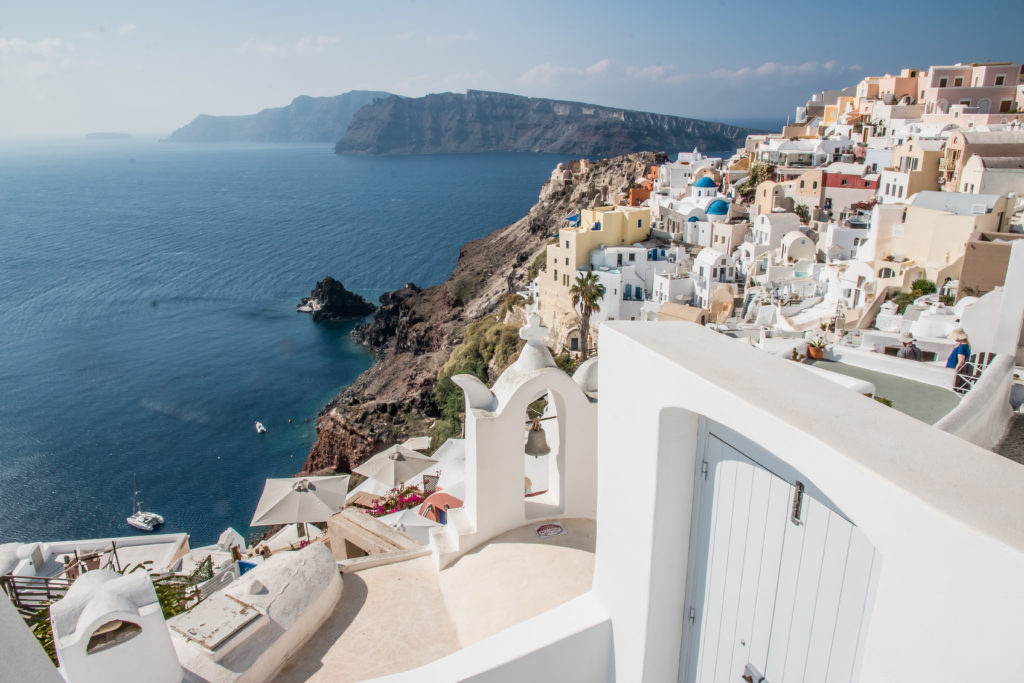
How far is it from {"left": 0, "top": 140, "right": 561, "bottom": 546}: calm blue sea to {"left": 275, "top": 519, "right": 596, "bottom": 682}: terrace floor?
2466 cm

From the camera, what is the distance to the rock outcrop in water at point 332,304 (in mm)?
56844

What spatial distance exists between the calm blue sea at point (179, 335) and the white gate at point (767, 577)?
28.4 meters

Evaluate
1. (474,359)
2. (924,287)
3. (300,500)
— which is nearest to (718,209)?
(474,359)

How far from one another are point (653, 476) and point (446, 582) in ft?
11.9

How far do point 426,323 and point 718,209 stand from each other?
23.1 metres

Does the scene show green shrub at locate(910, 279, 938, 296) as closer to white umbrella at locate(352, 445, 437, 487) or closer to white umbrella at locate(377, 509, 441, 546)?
white umbrella at locate(352, 445, 437, 487)

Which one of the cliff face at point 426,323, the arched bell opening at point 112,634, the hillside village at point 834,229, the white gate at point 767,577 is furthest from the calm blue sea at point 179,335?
the white gate at point 767,577

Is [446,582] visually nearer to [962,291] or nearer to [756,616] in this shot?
[756,616]

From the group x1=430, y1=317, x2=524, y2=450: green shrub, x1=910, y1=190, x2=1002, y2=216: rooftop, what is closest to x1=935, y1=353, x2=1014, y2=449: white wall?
x1=910, y1=190, x2=1002, y2=216: rooftop

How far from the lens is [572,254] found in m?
35.7

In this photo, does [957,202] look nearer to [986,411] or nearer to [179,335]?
[986,411]

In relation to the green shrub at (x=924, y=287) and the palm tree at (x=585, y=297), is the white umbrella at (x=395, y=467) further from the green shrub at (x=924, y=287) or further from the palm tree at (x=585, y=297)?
the green shrub at (x=924, y=287)

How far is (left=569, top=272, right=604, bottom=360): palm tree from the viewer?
3288 centimetres

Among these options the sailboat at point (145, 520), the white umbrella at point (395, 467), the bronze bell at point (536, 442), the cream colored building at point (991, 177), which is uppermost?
the cream colored building at point (991, 177)
